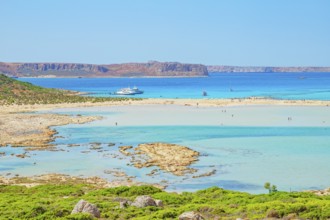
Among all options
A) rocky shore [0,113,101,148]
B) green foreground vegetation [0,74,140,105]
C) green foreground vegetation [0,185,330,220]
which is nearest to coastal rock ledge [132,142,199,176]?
green foreground vegetation [0,185,330,220]

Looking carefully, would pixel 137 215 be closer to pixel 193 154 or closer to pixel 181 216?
pixel 181 216

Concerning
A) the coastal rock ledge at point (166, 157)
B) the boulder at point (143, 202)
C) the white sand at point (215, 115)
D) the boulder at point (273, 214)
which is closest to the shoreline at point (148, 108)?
the white sand at point (215, 115)

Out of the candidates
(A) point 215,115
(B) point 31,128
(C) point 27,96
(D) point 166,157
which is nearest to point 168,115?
(A) point 215,115

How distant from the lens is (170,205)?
19516mm

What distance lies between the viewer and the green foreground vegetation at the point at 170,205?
669 inches

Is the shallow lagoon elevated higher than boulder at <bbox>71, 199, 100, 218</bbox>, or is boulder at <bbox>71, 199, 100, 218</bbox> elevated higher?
boulder at <bbox>71, 199, 100, 218</bbox>

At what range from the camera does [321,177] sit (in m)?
28.4

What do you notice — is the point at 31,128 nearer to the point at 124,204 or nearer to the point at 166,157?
the point at 166,157

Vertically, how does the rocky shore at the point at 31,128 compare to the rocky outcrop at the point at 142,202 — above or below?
below

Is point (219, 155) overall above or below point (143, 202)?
below

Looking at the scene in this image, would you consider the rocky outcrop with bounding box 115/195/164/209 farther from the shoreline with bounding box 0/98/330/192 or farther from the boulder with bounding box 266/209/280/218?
the shoreline with bounding box 0/98/330/192

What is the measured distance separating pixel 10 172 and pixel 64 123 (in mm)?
26932

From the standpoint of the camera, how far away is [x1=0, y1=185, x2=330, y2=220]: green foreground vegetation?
17.0m

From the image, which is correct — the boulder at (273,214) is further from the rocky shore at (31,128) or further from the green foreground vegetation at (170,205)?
the rocky shore at (31,128)
